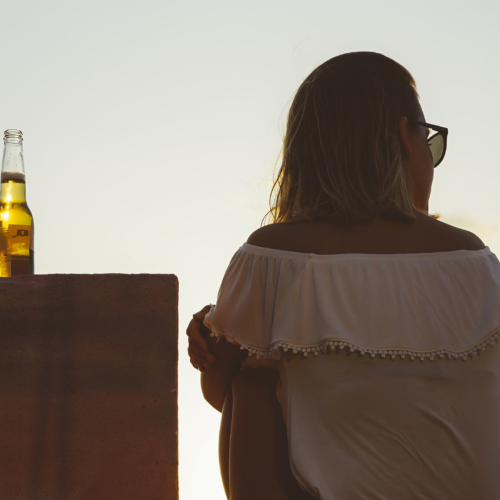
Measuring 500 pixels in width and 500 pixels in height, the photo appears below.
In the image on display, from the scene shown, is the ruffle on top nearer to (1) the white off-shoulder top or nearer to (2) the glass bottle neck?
(1) the white off-shoulder top

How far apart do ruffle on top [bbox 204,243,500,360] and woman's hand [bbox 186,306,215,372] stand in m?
0.16

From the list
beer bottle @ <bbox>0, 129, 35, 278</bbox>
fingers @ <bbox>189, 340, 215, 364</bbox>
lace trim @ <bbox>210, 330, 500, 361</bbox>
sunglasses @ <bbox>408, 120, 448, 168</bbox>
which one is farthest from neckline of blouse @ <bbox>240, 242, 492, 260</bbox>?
beer bottle @ <bbox>0, 129, 35, 278</bbox>

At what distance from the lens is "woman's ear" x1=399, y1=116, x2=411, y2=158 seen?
1.69m

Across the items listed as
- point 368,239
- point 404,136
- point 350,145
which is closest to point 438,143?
point 404,136

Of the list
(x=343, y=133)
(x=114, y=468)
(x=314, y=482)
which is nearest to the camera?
(x=314, y=482)

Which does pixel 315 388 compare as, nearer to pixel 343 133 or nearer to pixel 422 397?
pixel 422 397

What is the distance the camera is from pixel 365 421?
1384 millimetres

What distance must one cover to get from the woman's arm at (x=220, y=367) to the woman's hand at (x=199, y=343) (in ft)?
0.04

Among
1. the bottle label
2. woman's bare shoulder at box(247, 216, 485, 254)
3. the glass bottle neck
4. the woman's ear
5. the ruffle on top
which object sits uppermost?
the woman's ear

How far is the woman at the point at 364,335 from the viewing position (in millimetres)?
1377

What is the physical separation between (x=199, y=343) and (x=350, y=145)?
2.14ft

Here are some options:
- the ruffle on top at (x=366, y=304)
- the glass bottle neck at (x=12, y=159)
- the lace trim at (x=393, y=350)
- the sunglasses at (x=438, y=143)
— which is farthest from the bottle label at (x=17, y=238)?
the sunglasses at (x=438, y=143)

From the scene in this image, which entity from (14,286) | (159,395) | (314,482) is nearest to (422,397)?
(314,482)

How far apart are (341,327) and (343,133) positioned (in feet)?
1.79
